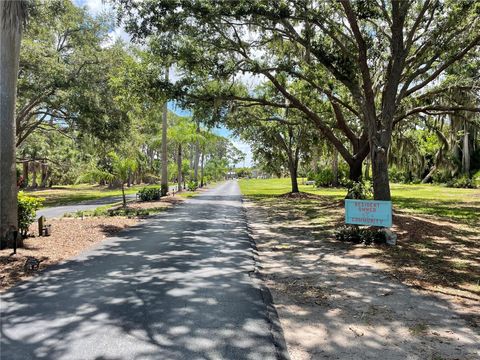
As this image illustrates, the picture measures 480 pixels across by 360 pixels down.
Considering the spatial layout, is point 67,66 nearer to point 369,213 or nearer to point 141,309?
point 369,213

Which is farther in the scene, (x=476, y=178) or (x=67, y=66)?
(x=476, y=178)

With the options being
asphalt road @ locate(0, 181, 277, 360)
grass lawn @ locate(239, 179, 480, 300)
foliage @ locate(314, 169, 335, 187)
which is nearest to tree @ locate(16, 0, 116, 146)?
grass lawn @ locate(239, 179, 480, 300)

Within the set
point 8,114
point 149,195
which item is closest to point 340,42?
point 8,114

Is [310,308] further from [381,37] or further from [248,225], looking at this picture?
[381,37]

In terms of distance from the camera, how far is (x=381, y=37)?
1573cm

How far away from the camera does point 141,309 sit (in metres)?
5.18

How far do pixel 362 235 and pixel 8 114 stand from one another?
9023mm

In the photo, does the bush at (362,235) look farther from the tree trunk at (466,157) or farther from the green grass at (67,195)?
the tree trunk at (466,157)

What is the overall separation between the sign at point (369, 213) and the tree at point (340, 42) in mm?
1743

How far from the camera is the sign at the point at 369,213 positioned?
9.61 m

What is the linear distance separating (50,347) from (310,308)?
3.29m

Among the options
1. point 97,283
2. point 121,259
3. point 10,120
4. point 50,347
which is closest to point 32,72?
point 10,120

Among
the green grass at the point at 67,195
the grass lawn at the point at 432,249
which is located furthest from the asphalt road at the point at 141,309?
the green grass at the point at 67,195

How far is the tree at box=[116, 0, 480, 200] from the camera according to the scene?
11.5 meters
